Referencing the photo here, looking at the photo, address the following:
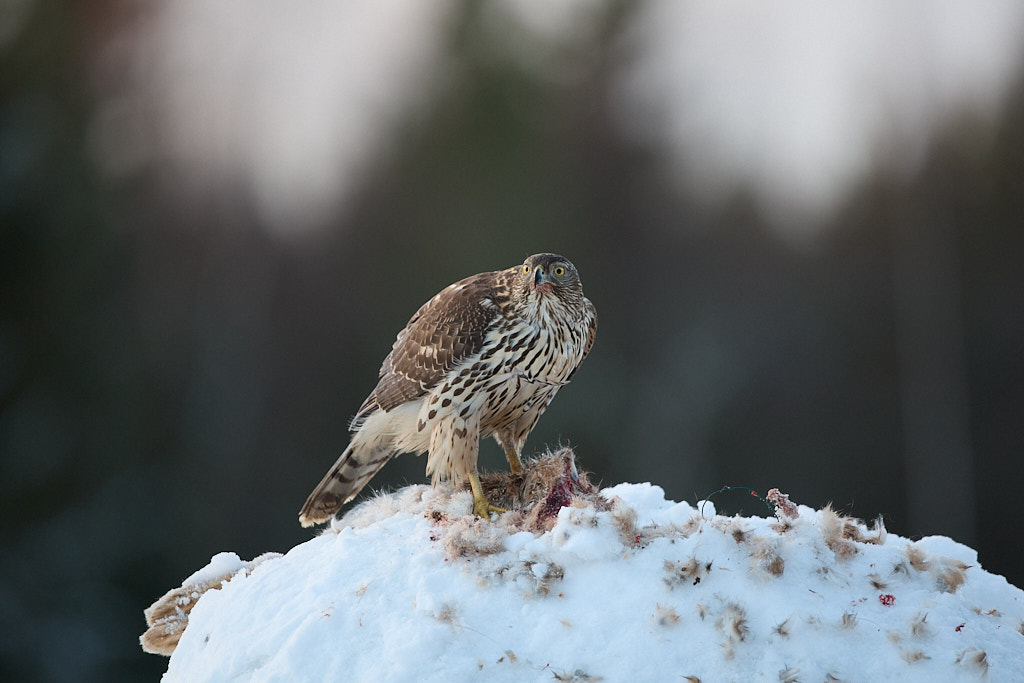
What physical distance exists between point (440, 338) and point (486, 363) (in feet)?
0.83

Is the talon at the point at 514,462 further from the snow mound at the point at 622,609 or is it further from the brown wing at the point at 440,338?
the snow mound at the point at 622,609

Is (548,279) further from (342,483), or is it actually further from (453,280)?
(453,280)

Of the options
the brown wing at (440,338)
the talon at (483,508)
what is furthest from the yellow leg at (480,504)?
the brown wing at (440,338)

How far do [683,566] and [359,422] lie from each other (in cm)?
206

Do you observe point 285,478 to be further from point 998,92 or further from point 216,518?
point 998,92

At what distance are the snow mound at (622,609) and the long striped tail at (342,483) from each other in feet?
4.18

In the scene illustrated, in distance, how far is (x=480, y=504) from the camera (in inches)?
111

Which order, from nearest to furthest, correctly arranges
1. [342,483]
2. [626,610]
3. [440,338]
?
[626,610] → [440,338] → [342,483]

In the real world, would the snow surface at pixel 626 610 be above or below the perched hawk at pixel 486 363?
below

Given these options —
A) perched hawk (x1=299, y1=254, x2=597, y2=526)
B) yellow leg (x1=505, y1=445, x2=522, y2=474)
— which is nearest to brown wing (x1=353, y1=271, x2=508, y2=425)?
perched hawk (x1=299, y1=254, x2=597, y2=526)

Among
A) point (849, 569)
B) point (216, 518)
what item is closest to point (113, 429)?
point (216, 518)

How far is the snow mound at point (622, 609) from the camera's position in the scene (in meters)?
1.74

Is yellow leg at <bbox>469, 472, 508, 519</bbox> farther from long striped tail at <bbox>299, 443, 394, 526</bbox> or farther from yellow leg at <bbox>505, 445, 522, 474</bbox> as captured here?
long striped tail at <bbox>299, 443, 394, 526</bbox>

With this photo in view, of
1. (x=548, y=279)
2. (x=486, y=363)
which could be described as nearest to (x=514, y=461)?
(x=486, y=363)
